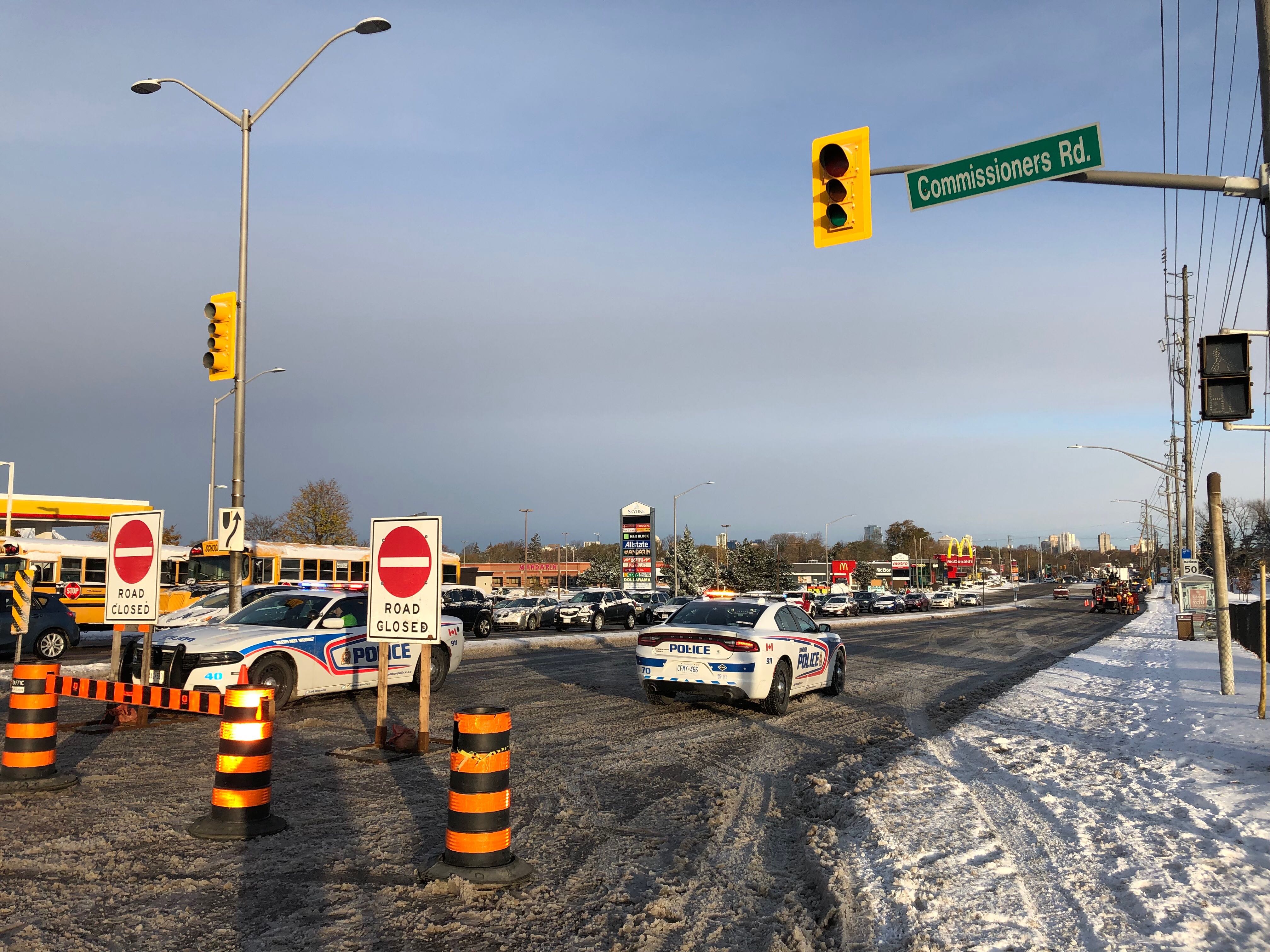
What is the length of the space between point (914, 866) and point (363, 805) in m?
4.26

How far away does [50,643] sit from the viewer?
1981 centimetres

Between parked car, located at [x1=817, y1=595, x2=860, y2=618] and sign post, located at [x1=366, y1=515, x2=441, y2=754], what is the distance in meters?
46.6

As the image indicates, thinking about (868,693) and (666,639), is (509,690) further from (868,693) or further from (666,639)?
(868,693)

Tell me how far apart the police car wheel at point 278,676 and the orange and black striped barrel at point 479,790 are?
272 inches

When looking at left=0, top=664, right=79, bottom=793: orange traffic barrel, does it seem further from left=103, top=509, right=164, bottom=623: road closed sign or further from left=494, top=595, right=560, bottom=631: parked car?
left=494, top=595, right=560, bottom=631: parked car

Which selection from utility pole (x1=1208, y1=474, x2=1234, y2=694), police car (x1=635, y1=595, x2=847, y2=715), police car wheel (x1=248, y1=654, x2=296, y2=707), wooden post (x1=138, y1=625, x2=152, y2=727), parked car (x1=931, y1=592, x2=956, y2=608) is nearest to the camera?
wooden post (x1=138, y1=625, x2=152, y2=727)

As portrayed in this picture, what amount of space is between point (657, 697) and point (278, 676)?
5160 millimetres

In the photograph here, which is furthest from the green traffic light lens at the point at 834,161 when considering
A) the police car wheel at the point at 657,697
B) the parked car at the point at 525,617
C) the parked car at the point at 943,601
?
the parked car at the point at 943,601

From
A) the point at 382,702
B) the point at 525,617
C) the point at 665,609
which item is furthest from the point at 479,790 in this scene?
the point at 665,609

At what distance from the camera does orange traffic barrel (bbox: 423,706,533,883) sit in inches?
225

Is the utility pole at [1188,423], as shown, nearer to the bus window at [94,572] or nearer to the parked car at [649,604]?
the parked car at [649,604]

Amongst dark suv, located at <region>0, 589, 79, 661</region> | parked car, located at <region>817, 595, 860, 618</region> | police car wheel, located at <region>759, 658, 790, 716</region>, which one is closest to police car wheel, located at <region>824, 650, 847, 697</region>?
police car wheel, located at <region>759, 658, 790, 716</region>

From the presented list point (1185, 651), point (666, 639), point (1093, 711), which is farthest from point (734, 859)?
point (1185, 651)

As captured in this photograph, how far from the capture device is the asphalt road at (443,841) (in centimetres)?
507
